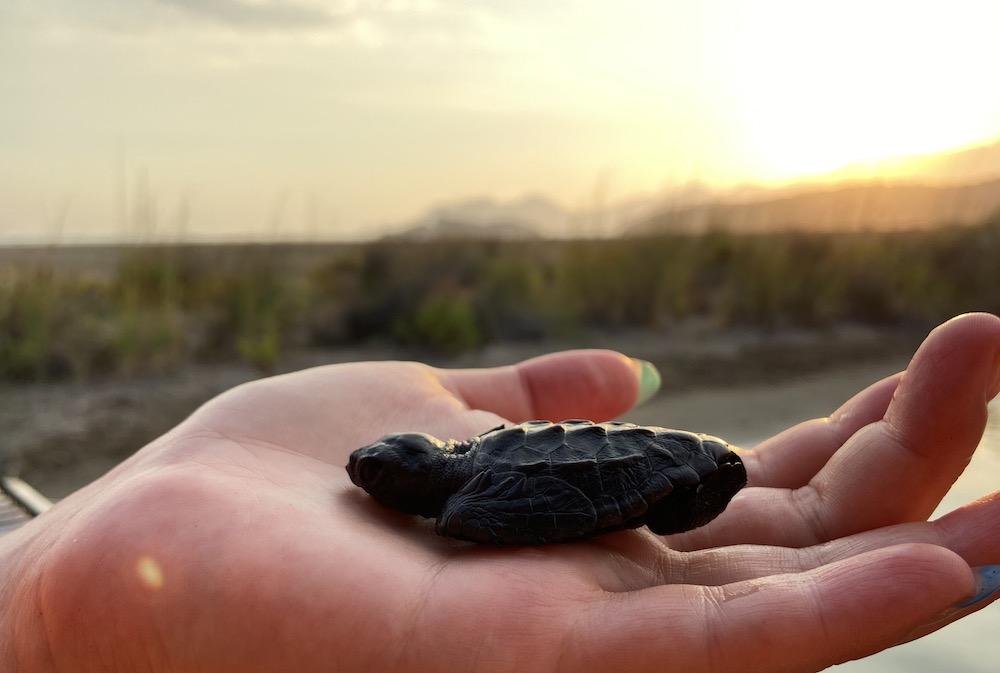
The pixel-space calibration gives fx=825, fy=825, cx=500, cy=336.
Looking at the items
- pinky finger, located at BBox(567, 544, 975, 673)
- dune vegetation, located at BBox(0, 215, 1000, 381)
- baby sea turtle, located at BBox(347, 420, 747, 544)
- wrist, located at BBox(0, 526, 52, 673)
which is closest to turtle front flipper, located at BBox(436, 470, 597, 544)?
baby sea turtle, located at BBox(347, 420, 747, 544)

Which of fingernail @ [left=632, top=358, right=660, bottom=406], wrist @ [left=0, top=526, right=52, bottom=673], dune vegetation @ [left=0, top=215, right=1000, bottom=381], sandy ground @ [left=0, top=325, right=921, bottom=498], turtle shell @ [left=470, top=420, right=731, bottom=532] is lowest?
sandy ground @ [left=0, top=325, right=921, bottom=498]

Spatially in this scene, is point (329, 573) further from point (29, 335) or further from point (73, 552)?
point (29, 335)

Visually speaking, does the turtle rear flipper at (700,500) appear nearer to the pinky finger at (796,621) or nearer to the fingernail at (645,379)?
the pinky finger at (796,621)

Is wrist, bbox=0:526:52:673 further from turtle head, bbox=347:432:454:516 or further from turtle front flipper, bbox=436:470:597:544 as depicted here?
turtle front flipper, bbox=436:470:597:544

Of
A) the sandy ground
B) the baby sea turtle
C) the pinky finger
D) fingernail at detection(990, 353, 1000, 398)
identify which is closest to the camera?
the pinky finger

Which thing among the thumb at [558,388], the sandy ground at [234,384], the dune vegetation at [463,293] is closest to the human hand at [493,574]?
the thumb at [558,388]

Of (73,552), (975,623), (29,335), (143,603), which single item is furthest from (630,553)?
(29,335)

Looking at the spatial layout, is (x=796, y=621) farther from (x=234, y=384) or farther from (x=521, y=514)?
(x=234, y=384)

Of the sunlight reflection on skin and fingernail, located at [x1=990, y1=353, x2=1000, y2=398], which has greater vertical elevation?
fingernail, located at [x1=990, y1=353, x2=1000, y2=398]
